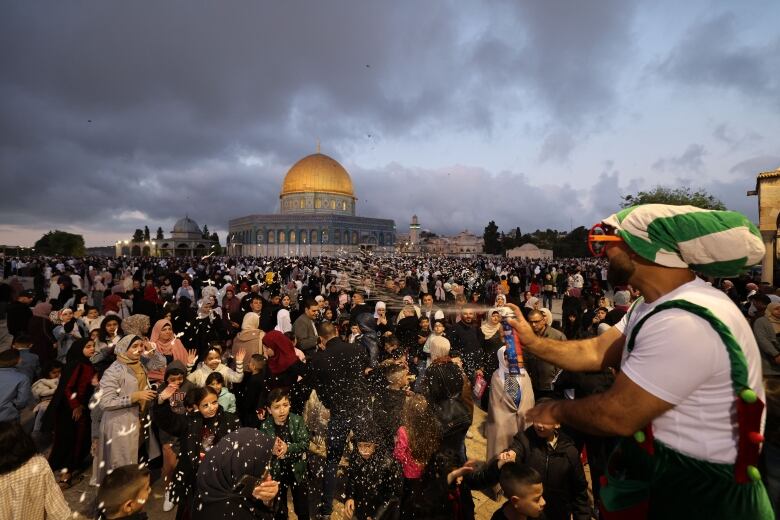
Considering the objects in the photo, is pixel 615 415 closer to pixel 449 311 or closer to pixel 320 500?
pixel 320 500

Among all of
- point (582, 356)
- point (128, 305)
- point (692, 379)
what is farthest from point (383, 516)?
point (128, 305)

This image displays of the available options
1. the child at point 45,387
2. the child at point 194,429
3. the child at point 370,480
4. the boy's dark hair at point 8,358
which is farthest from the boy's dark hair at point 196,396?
the child at point 45,387

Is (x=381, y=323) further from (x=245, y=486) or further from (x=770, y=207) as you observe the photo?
(x=770, y=207)

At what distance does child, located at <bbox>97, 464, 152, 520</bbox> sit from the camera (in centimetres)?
225

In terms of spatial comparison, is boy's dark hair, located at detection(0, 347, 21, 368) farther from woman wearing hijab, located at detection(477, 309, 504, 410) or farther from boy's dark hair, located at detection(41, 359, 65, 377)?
woman wearing hijab, located at detection(477, 309, 504, 410)

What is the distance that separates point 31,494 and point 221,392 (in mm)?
1685

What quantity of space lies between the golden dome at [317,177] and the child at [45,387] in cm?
6602

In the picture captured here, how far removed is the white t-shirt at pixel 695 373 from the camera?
1.19 m

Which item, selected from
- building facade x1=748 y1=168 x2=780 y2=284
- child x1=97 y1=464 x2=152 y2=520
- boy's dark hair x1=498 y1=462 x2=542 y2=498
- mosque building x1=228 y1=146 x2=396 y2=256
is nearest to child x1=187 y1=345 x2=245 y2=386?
child x1=97 y1=464 x2=152 y2=520

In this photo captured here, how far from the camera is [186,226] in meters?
86.7

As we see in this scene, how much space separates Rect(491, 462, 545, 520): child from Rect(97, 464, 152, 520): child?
7.07 feet

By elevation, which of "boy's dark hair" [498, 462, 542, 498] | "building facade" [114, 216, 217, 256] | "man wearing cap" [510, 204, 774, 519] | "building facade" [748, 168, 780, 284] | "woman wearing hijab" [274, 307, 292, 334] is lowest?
"boy's dark hair" [498, 462, 542, 498]

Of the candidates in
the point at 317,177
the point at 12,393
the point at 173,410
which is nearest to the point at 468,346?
the point at 173,410

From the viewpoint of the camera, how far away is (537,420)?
4.63 feet
